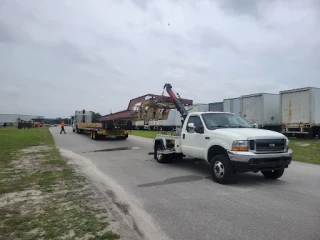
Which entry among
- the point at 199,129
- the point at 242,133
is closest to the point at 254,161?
the point at 242,133

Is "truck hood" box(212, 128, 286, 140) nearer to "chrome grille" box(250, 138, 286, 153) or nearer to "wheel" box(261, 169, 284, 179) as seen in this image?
"chrome grille" box(250, 138, 286, 153)

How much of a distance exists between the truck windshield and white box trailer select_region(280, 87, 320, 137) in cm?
1253

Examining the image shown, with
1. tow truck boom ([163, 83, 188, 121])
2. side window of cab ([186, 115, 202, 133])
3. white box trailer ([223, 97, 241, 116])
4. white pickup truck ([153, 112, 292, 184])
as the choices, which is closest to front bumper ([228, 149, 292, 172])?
white pickup truck ([153, 112, 292, 184])

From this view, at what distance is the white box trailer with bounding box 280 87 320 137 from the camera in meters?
18.3

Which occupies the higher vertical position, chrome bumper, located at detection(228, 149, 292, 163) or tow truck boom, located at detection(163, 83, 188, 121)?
tow truck boom, located at detection(163, 83, 188, 121)

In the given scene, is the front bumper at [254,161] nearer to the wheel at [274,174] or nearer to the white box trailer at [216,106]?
the wheel at [274,174]

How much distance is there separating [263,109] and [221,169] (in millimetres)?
16005

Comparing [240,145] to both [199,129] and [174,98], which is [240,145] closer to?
[199,129]

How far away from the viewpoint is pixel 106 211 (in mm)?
4766

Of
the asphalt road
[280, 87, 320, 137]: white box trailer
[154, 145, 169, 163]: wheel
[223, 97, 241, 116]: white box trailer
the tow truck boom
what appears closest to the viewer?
the asphalt road

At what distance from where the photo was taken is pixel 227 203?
5262mm

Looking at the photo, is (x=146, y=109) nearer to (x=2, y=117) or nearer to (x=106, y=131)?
(x=106, y=131)

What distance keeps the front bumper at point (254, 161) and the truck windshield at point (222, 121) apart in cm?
136

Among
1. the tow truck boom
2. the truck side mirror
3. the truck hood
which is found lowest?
the truck hood
